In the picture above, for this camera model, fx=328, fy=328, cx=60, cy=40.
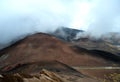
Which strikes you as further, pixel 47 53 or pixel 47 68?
pixel 47 53

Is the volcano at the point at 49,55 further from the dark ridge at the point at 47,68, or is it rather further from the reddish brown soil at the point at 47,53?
the dark ridge at the point at 47,68

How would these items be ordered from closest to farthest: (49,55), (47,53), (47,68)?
(47,68) < (49,55) < (47,53)

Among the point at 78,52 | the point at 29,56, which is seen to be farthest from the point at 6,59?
the point at 78,52

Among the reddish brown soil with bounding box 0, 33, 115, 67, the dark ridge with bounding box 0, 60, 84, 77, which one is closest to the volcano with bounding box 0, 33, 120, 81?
the reddish brown soil with bounding box 0, 33, 115, 67

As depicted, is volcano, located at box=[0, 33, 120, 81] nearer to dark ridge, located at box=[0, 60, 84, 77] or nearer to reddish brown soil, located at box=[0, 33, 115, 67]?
reddish brown soil, located at box=[0, 33, 115, 67]

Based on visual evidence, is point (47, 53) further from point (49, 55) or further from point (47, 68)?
point (47, 68)

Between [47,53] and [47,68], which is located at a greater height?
[47,53]

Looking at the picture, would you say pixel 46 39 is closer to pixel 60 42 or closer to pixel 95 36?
pixel 60 42

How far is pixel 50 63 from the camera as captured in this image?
100312 millimetres

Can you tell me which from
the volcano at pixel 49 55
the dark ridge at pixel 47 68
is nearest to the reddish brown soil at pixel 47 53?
the volcano at pixel 49 55

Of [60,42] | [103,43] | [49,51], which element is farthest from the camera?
[103,43]

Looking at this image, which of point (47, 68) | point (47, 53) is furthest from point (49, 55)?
point (47, 68)

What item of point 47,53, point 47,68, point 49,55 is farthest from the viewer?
point 47,53

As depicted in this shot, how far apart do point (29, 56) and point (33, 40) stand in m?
19.3
